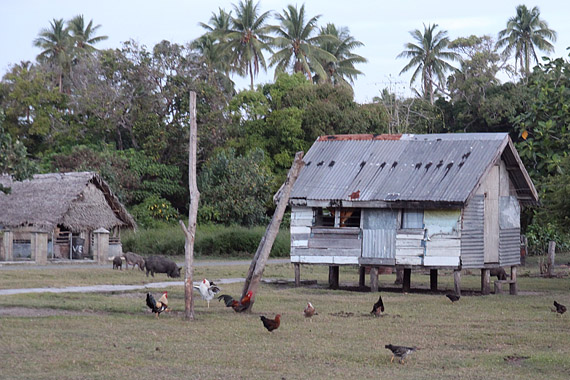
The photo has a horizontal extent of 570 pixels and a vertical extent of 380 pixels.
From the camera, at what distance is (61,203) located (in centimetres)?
4181

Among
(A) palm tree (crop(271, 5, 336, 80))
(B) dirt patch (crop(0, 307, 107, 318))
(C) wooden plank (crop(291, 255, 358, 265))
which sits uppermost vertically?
(A) palm tree (crop(271, 5, 336, 80))

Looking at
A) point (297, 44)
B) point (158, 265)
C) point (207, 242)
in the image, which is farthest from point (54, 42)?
point (158, 265)

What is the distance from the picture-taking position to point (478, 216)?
26281mm

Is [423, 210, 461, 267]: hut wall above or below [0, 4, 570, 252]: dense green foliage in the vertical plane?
below

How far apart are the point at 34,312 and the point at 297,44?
2003 inches

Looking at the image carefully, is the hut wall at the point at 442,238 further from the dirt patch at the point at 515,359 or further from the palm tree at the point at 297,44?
the palm tree at the point at 297,44

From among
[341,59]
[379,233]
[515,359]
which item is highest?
[341,59]

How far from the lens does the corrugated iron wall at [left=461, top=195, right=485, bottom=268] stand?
25.7 metres

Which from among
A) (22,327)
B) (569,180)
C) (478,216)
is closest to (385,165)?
(478,216)

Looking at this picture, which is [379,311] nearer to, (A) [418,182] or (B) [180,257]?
(A) [418,182]

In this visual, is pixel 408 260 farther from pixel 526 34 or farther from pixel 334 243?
pixel 526 34

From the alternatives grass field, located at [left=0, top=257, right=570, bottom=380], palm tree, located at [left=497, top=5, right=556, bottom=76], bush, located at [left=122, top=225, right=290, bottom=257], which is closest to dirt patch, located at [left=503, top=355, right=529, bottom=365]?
grass field, located at [left=0, top=257, right=570, bottom=380]

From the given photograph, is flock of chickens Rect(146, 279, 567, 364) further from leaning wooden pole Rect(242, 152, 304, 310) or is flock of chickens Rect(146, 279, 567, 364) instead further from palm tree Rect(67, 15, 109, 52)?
palm tree Rect(67, 15, 109, 52)

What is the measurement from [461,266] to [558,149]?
Result: 861 cm
